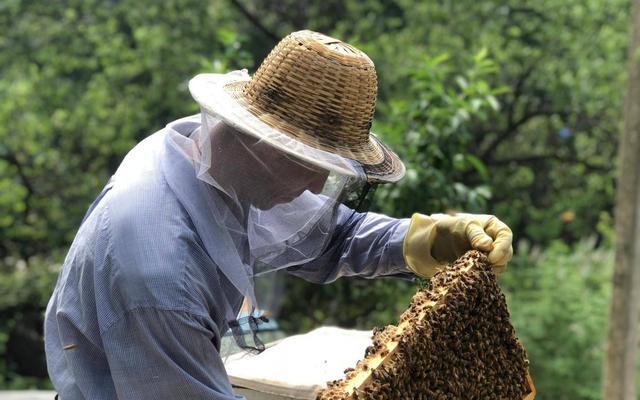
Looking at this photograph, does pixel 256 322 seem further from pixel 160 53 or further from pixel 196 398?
pixel 160 53

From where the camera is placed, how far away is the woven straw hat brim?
147 cm

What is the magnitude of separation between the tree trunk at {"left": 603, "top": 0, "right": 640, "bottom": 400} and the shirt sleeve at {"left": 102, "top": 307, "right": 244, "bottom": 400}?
3.71 metres

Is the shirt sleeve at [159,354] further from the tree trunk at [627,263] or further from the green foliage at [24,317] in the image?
the green foliage at [24,317]

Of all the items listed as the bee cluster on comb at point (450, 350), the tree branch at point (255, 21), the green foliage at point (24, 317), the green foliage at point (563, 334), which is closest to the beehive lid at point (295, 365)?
the bee cluster on comb at point (450, 350)

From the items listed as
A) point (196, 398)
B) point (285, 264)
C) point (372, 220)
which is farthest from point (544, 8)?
point (196, 398)

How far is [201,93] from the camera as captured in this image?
5.15 feet

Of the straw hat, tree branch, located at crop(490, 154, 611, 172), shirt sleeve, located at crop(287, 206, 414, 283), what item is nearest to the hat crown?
the straw hat

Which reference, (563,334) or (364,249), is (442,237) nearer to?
(364,249)

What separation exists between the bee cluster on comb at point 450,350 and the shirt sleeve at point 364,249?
0.23 m

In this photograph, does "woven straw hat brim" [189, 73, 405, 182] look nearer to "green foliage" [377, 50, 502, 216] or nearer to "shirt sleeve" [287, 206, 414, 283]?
"shirt sleeve" [287, 206, 414, 283]

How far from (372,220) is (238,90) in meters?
0.64

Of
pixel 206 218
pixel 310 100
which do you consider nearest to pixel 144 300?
pixel 206 218

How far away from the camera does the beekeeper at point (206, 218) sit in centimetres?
146

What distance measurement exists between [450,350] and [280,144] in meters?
0.69
